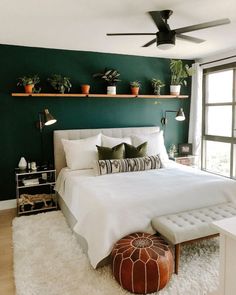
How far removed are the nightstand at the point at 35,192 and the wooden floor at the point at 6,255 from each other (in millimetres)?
217

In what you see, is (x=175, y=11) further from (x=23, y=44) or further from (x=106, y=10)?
(x=23, y=44)

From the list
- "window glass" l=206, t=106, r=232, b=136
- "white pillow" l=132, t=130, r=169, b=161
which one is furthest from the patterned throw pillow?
"window glass" l=206, t=106, r=232, b=136

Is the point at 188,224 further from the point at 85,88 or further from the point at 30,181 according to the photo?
the point at 85,88

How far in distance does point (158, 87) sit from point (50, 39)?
2.04 m

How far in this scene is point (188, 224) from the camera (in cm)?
232

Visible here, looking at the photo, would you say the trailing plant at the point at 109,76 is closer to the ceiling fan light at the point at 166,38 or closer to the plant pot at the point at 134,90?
the plant pot at the point at 134,90

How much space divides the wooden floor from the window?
143 inches

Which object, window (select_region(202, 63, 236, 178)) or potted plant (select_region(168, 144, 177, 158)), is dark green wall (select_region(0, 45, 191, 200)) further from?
window (select_region(202, 63, 236, 178))

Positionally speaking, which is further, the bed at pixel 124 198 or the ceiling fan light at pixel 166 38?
the ceiling fan light at pixel 166 38

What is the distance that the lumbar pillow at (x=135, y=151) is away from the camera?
382cm

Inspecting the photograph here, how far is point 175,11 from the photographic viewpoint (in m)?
2.56

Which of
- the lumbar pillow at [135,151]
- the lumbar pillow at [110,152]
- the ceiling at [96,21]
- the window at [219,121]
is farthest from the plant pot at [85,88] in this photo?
the window at [219,121]

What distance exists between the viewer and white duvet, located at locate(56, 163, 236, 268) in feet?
7.61

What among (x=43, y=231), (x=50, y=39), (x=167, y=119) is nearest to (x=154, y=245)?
(x=43, y=231)
